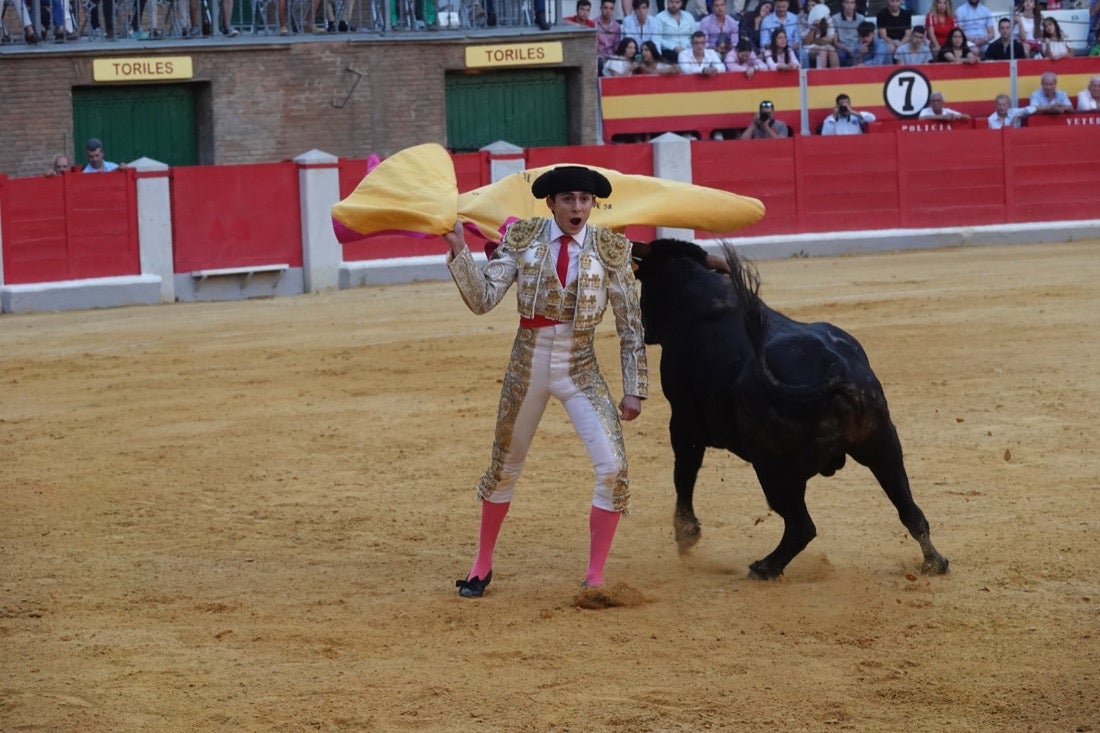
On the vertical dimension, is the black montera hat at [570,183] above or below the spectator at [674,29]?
below

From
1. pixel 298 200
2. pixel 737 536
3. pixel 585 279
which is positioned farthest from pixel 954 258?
pixel 585 279

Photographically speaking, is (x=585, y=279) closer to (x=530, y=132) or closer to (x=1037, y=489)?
(x=1037, y=489)

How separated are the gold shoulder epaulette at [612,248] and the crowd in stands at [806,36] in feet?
41.7

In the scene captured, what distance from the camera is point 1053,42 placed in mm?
19047

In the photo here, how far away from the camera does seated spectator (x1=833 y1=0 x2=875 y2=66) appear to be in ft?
61.2

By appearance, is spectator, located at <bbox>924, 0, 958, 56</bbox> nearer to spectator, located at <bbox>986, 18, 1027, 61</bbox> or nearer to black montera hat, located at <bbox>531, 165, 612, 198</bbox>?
spectator, located at <bbox>986, 18, 1027, 61</bbox>

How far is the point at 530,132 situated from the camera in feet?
61.9

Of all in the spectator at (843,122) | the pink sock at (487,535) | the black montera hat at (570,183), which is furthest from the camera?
the spectator at (843,122)

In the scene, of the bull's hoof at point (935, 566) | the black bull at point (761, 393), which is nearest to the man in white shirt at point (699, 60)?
the black bull at point (761, 393)

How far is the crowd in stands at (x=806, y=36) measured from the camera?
1800cm

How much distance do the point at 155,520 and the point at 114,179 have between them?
7.97 metres

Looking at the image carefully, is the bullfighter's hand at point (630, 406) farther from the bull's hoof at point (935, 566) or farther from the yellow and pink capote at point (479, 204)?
the bull's hoof at point (935, 566)

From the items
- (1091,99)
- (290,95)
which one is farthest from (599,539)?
(1091,99)

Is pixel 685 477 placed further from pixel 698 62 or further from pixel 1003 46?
pixel 1003 46
